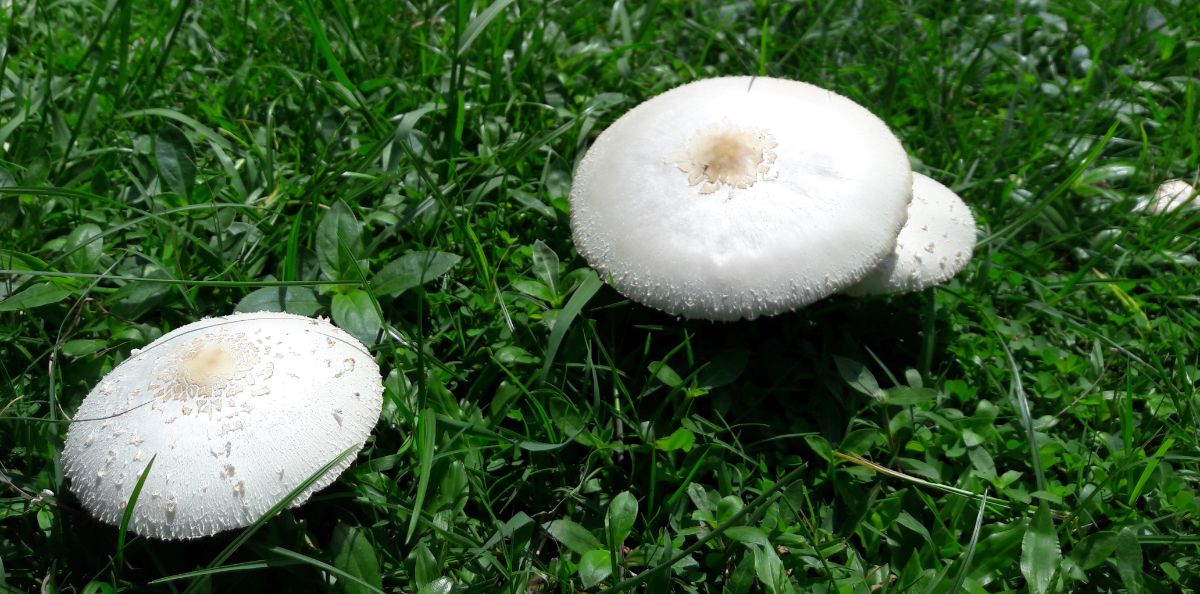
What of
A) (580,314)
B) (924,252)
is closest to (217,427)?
(580,314)

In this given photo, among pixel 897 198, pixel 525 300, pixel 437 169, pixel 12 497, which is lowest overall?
pixel 12 497

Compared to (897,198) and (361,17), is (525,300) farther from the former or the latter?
(361,17)

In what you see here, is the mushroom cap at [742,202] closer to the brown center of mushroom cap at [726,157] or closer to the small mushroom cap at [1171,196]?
the brown center of mushroom cap at [726,157]

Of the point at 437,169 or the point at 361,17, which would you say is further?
the point at 361,17

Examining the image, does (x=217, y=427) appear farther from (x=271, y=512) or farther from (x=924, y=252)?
(x=924, y=252)

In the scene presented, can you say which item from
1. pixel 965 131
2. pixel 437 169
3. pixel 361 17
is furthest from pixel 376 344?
pixel 965 131

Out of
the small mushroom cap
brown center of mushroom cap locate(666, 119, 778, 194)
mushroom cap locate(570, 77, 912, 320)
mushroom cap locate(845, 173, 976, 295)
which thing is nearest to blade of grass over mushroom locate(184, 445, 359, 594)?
mushroom cap locate(570, 77, 912, 320)
